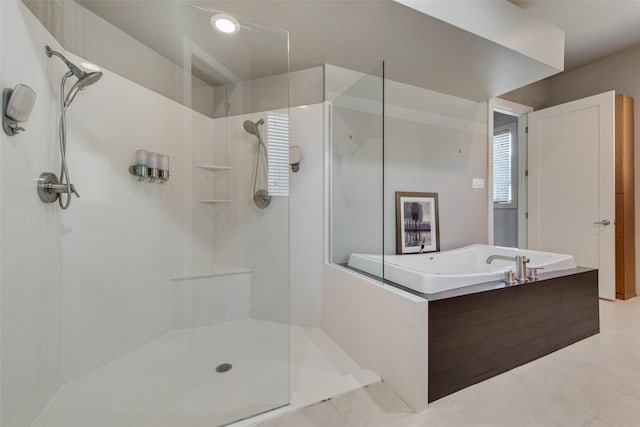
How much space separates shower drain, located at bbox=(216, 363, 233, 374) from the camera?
1528mm

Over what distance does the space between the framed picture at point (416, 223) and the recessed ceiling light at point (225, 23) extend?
194 cm

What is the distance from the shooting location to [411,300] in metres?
1.36

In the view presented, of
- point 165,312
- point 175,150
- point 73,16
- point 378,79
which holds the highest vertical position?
point 73,16

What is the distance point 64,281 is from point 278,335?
1.25 metres

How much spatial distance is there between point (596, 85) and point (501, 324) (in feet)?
11.5

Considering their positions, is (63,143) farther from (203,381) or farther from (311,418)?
(311,418)

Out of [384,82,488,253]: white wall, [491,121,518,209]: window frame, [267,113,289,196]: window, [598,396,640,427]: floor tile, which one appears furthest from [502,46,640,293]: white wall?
[267,113,289,196]: window

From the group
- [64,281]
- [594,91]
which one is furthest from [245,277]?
[594,91]

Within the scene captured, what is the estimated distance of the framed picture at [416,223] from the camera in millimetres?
2695

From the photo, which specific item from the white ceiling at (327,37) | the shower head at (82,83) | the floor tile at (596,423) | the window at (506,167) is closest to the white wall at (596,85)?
the window at (506,167)

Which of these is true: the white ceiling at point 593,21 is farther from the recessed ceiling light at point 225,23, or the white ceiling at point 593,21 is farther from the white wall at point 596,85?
the recessed ceiling light at point 225,23

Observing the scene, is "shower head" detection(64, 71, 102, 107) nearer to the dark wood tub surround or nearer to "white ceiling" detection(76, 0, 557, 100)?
"white ceiling" detection(76, 0, 557, 100)

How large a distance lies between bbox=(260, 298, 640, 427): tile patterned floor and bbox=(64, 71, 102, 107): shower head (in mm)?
1943

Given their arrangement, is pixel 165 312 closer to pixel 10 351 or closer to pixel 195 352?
pixel 195 352
